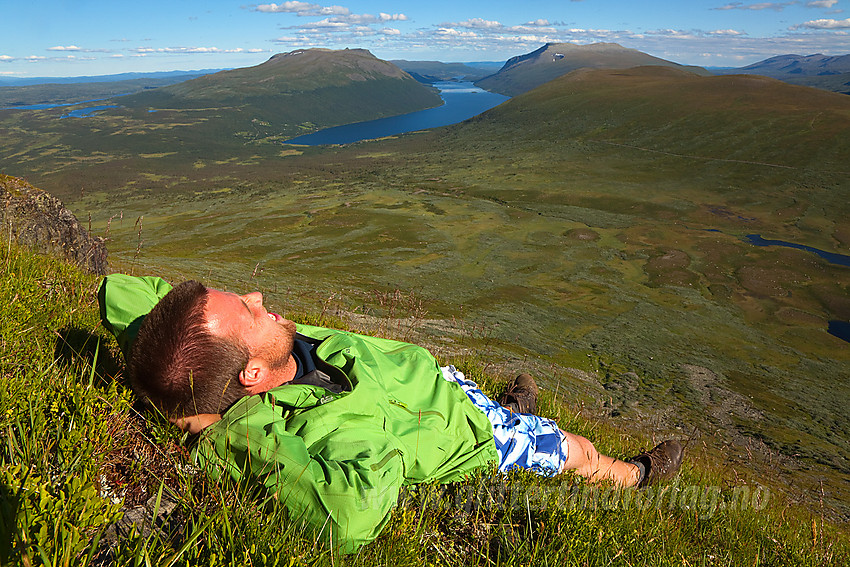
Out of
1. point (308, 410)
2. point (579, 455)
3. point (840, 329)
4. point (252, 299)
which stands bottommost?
point (840, 329)

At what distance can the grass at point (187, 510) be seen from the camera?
2066 mm

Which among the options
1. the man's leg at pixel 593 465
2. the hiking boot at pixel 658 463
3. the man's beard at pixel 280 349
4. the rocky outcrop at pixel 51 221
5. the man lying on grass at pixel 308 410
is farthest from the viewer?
the rocky outcrop at pixel 51 221

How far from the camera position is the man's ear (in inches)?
133

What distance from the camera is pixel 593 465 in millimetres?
4668

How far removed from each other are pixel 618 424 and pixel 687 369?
14301 mm

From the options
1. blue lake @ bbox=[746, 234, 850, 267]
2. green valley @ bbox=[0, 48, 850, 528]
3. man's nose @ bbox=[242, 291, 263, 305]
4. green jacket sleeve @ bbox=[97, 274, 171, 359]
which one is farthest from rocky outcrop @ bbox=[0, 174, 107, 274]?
blue lake @ bbox=[746, 234, 850, 267]

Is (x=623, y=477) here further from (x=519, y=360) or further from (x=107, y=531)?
(x=519, y=360)

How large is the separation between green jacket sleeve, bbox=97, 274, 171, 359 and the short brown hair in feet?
3.06

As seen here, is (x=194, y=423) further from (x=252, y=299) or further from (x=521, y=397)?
(x=521, y=397)

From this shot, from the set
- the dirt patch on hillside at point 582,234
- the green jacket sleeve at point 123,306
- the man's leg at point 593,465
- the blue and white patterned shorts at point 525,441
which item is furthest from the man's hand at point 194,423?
the dirt patch on hillside at point 582,234

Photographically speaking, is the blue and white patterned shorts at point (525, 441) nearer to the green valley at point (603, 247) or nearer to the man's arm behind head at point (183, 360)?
the man's arm behind head at point (183, 360)

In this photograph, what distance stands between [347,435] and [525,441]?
1.99 m

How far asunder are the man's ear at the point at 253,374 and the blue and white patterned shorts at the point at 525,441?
2.01 meters

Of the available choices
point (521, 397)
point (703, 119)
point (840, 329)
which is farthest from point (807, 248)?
point (703, 119)
